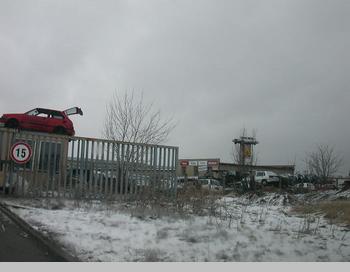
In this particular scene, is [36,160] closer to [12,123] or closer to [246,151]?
[12,123]

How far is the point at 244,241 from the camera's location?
6.85m

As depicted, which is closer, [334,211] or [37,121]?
[334,211]

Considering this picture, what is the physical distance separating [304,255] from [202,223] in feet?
8.00

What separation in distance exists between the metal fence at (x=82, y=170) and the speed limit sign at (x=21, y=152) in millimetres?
522

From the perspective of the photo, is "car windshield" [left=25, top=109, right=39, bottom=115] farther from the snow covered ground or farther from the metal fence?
the snow covered ground

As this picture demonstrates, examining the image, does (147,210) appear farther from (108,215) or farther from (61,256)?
(61,256)

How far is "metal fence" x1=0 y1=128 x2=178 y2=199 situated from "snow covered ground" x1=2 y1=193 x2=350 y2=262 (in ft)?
9.93

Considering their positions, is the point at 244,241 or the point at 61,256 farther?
the point at 244,241

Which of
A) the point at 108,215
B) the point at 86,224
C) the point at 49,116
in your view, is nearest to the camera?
the point at 86,224

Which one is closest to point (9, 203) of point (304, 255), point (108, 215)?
point (108, 215)

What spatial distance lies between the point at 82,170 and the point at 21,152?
1962 mm

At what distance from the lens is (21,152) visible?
40.7 ft

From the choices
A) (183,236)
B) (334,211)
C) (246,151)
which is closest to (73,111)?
(334,211)

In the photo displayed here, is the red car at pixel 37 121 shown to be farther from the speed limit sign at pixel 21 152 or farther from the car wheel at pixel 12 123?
the speed limit sign at pixel 21 152
